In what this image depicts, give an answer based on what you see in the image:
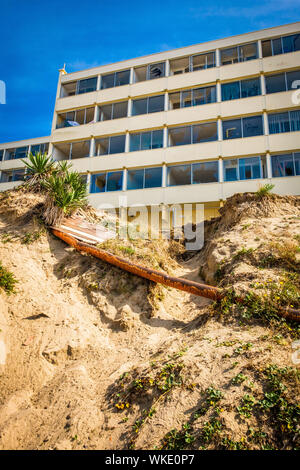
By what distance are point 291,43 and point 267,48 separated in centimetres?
173

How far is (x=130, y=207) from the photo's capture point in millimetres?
21391

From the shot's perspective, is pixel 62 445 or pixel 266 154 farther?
pixel 266 154

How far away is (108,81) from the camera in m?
26.1

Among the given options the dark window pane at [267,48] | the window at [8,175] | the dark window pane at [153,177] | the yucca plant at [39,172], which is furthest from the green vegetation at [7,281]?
the window at [8,175]

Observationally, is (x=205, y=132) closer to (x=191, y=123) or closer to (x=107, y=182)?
(x=191, y=123)

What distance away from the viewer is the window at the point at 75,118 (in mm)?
25870

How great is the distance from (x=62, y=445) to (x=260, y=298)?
4.39 meters

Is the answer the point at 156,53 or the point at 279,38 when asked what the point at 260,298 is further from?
the point at 156,53

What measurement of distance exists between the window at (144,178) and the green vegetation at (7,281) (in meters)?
15.8

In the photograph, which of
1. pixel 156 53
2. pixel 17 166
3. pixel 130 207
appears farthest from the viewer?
pixel 17 166

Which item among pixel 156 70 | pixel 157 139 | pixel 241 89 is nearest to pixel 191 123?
pixel 157 139

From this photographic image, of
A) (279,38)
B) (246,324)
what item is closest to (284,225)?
(246,324)

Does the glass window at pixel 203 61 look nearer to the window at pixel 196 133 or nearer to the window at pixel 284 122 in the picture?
the window at pixel 196 133

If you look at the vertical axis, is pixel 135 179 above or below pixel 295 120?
below
